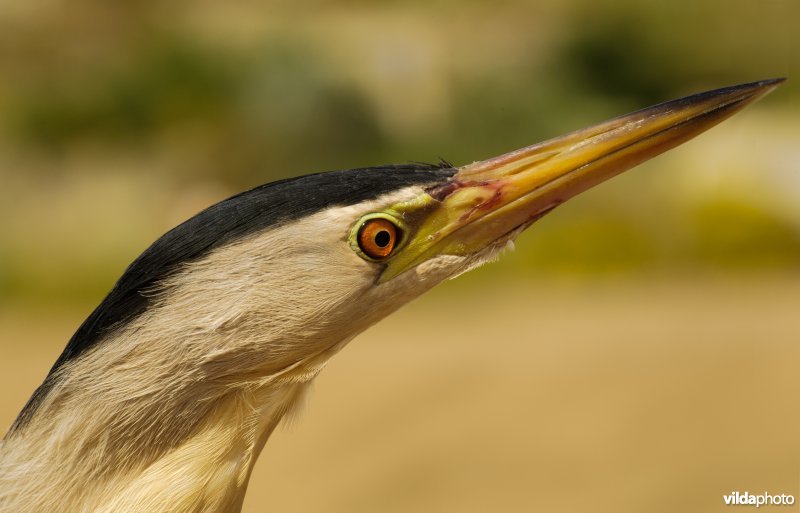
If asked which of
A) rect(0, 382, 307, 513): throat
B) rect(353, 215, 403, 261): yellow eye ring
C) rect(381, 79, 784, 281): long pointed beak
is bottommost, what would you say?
rect(0, 382, 307, 513): throat

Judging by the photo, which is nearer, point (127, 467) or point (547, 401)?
point (127, 467)

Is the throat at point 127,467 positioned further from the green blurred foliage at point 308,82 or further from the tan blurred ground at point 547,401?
the green blurred foliage at point 308,82

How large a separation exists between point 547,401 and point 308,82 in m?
3.07

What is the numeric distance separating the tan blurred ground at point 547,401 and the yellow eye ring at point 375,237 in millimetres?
1749

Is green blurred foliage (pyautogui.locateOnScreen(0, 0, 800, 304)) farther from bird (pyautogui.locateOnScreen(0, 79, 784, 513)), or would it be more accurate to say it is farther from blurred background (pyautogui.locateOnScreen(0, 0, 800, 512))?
bird (pyautogui.locateOnScreen(0, 79, 784, 513))

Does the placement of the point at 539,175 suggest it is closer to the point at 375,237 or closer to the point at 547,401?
the point at 375,237

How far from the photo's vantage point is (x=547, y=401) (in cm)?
402

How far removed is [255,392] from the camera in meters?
1.36

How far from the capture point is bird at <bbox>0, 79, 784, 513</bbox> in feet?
4.22

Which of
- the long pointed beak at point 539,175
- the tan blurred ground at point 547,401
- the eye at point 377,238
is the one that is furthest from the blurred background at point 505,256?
the eye at point 377,238

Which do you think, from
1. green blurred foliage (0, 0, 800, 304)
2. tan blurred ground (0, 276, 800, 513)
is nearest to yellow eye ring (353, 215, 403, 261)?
tan blurred ground (0, 276, 800, 513)

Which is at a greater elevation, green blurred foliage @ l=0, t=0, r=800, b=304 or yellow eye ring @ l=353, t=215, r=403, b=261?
green blurred foliage @ l=0, t=0, r=800, b=304

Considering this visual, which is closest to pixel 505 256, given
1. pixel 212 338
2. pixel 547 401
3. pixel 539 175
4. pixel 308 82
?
pixel 547 401

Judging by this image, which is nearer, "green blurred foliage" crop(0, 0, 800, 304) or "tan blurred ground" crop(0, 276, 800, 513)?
"tan blurred ground" crop(0, 276, 800, 513)
